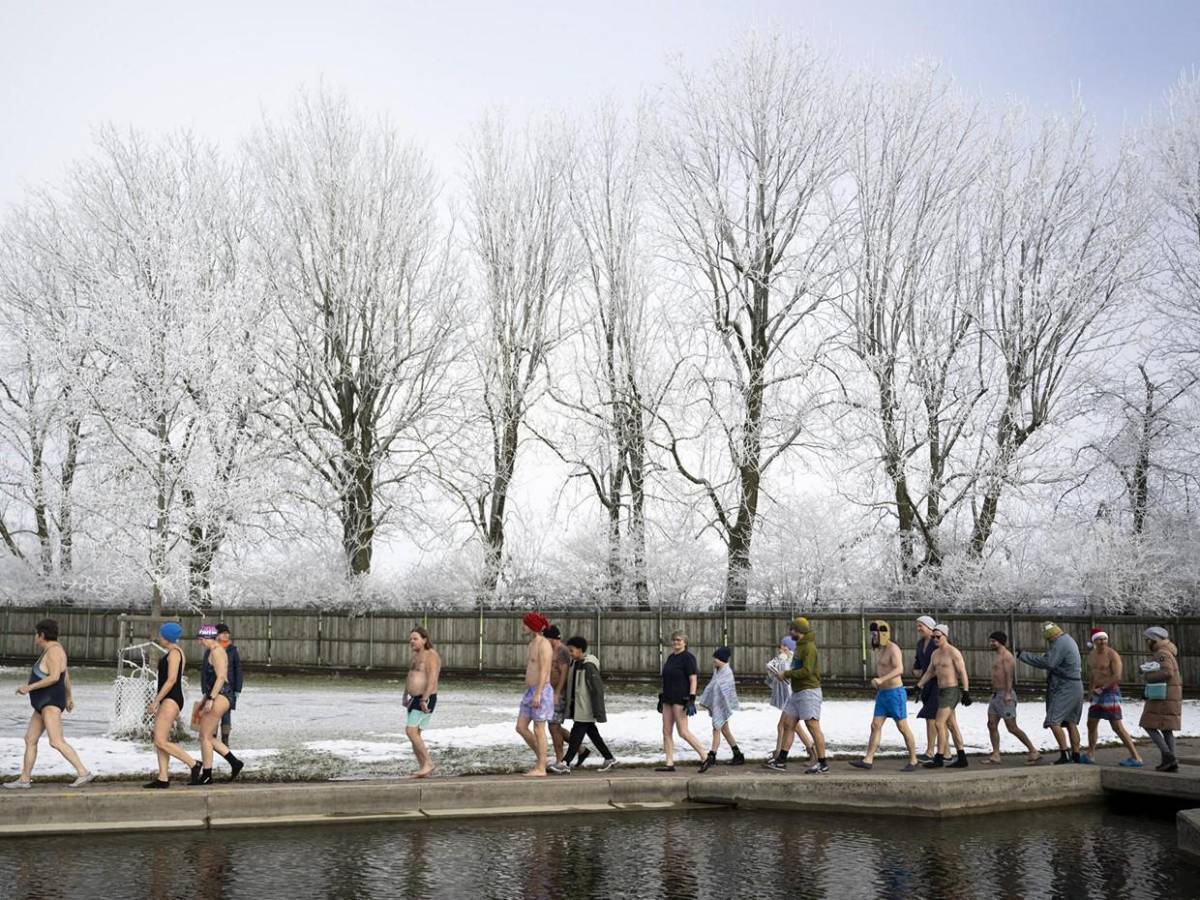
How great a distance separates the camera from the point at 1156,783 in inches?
461

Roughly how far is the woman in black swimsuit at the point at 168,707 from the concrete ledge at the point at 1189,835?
8639 mm

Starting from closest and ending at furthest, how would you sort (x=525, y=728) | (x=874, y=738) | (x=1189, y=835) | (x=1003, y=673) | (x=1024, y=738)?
(x=1189, y=835) → (x=525, y=728) → (x=874, y=738) → (x=1024, y=738) → (x=1003, y=673)

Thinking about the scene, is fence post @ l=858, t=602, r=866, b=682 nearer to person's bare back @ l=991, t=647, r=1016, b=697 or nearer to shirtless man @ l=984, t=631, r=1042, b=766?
shirtless man @ l=984, t=631, r=1042, b=766

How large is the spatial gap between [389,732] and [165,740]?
595 centimetres

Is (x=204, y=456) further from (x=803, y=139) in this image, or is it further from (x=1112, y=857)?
(x=803, y=139)

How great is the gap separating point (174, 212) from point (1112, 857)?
17.8m

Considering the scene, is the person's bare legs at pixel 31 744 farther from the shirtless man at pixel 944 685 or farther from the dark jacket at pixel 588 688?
the shirtless man at pixel 944 685

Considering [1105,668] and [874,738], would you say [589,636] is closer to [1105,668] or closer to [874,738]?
[874,738]

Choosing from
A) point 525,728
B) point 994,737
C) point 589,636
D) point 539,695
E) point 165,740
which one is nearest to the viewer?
point 165,740

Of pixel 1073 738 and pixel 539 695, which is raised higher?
pixel 539 695

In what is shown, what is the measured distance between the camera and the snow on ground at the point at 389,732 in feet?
42.3

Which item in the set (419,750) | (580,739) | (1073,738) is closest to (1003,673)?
(1073,738)

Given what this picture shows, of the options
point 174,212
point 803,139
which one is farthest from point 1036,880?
point 803,139

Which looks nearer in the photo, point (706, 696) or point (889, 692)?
point (889, 692)
